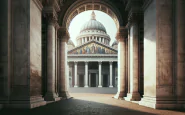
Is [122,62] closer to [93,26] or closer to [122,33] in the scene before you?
[122,33]

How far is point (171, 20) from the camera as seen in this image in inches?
425

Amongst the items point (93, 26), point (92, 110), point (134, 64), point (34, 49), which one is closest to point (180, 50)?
point (134, 64)

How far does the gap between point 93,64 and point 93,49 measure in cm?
828

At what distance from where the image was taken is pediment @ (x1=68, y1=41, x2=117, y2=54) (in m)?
61.8

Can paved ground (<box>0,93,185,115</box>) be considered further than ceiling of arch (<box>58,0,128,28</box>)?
No

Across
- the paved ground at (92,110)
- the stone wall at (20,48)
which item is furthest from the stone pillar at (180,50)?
the stone wall at (20,48)

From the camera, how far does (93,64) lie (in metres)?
68.4

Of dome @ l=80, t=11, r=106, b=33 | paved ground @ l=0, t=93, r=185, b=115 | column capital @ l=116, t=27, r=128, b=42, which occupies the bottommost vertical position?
paved ground @ l=0, t=93, r=185, b=115

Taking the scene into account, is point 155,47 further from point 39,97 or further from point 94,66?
point 94,66

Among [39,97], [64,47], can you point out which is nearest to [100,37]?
[64,47]

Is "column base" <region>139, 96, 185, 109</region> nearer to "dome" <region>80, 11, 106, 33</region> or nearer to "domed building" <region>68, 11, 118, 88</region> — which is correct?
"domed building" <region>68, 11, 118, 88</region>

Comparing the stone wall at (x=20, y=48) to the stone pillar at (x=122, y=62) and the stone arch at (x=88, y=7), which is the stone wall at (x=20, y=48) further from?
the stone pillar at (x=122, y=62)

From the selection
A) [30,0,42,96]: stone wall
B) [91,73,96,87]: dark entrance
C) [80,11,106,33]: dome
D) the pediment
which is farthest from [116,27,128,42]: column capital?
[80,11,106,33]: dome


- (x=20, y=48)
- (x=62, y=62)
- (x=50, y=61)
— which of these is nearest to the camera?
(x=20, y=48)
